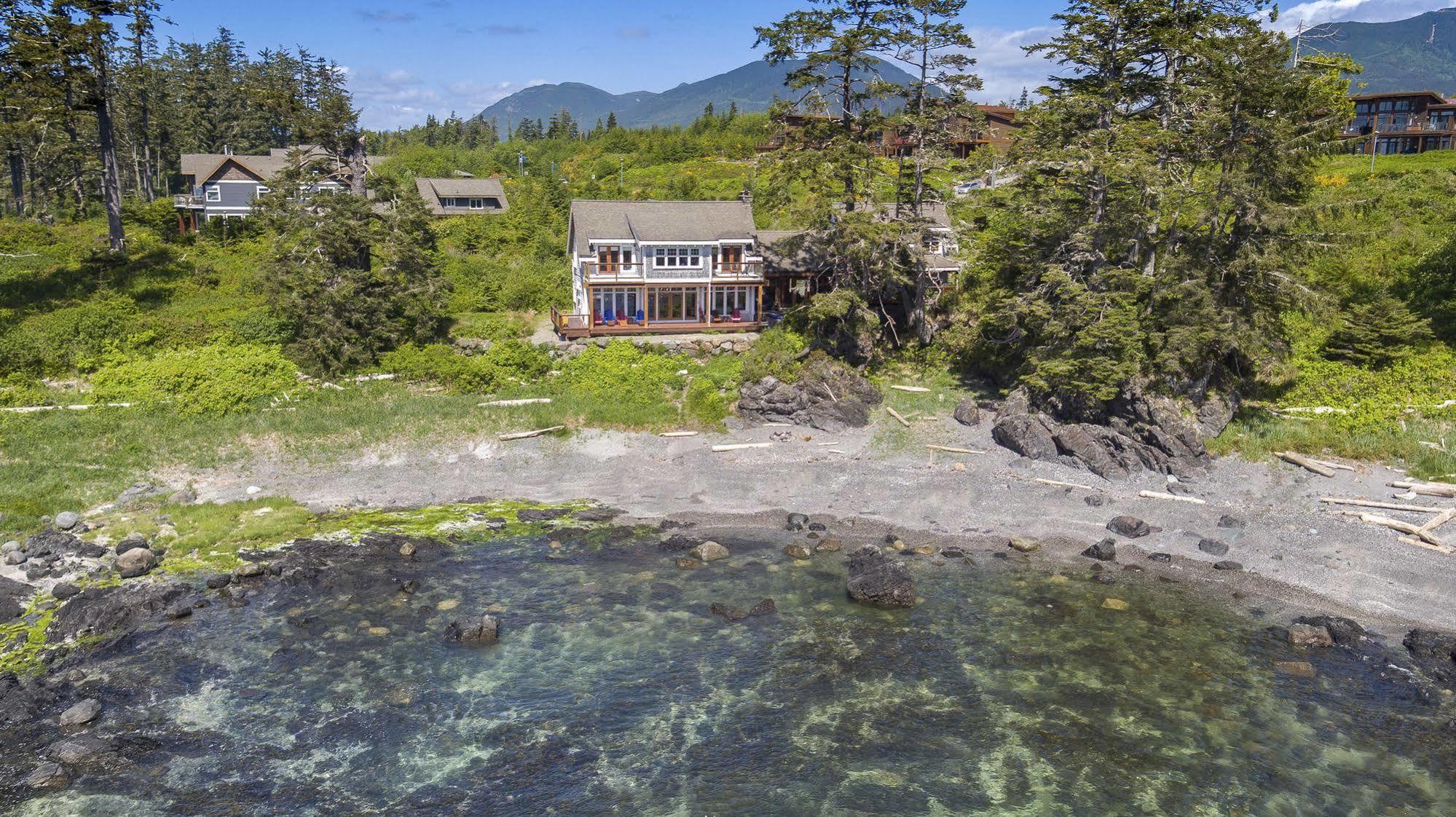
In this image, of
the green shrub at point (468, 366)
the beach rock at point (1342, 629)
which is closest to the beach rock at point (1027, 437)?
the beach rock at point (1342, 629)

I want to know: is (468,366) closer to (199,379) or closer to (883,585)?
(199,379)

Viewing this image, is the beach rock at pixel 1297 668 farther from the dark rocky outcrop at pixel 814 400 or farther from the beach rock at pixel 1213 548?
the dark rocky outcrop at pixel 814 400

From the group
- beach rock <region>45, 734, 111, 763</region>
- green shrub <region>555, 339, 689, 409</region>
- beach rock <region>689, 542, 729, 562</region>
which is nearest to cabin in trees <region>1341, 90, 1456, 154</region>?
green shrub <region>555, 339, 689, 409</region>

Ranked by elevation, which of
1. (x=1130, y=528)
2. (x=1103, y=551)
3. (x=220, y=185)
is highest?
(x=220, y=185)

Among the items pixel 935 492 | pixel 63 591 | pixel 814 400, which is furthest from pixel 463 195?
pixel 935 492

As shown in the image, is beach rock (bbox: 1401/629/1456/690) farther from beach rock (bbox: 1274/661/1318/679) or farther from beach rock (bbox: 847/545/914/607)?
beach rock (bbox: 847/545/914/607)

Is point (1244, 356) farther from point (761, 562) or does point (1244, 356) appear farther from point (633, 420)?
point (633, 420)
